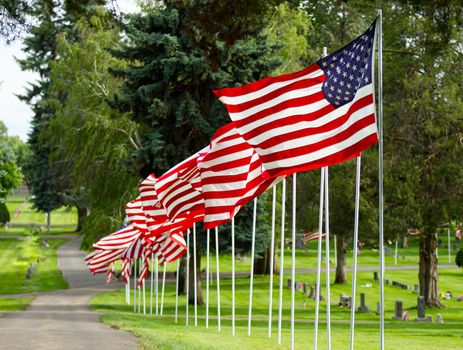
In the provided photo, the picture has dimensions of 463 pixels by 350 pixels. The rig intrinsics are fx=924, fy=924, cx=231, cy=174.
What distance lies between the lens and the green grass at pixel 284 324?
19484 millimetres

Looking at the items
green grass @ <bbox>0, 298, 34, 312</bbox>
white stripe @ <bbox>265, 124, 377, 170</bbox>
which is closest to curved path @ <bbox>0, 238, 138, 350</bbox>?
green grass @ <bbox>0, 298, 34, 312</bbox>

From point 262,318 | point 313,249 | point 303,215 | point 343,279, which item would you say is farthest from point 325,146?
point 313,249

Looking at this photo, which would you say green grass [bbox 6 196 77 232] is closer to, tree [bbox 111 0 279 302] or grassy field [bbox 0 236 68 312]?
grassy field [bbox 0 236 68 312]

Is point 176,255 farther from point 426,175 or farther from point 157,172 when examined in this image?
point 426,175

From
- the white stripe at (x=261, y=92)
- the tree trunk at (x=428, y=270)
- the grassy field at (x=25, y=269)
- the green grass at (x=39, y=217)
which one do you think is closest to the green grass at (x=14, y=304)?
the grassy field at (x=25, y=269)

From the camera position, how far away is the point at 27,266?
6031 cm

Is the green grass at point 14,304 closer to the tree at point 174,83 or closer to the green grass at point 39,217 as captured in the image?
the tree at point 174,83

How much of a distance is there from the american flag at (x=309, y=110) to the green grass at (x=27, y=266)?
34.6 meters

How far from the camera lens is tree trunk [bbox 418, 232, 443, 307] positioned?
3769 centimetres

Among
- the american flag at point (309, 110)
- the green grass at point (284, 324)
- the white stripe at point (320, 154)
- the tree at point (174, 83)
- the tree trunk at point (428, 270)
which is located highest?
the tree at point (174, 83)

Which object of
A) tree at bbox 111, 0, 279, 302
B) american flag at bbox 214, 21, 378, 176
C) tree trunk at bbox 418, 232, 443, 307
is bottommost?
tree trunk at bbox 418, 232, 443, 307

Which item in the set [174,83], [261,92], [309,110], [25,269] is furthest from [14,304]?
[309,110]

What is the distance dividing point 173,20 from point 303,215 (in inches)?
568

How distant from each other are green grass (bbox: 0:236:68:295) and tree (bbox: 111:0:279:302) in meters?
15.2
